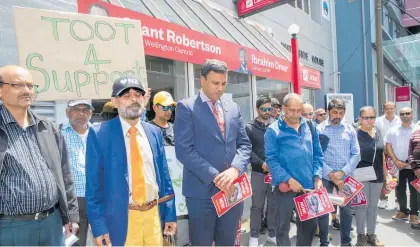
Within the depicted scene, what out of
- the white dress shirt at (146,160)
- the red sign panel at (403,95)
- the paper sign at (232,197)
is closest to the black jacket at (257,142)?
the paper sign at (232,197)

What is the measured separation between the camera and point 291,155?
11.4 feet

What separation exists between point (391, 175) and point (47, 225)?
5.37 m

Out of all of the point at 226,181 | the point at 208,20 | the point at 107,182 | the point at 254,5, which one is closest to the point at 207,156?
the point at 226,181

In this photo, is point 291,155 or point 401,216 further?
point 401,216

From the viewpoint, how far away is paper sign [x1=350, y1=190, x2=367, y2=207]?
4312mm

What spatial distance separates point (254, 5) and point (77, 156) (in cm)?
812

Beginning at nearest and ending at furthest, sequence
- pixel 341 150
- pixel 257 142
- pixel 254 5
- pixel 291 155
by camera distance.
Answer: pixel 291 155, pixel 341 150, pixel 257 142, pixel 254 5

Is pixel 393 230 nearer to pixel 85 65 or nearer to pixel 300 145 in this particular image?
pixel 300 145

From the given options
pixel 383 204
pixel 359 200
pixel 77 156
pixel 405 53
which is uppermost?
pixel 405 53

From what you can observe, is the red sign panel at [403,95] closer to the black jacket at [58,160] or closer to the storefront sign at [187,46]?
the storefront sign at [187,46]

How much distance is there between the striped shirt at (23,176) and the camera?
220cm

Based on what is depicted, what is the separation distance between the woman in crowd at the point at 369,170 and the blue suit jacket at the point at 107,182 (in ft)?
10.5

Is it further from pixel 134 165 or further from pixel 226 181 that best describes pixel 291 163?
pixel 134 165

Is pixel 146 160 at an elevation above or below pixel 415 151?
above
